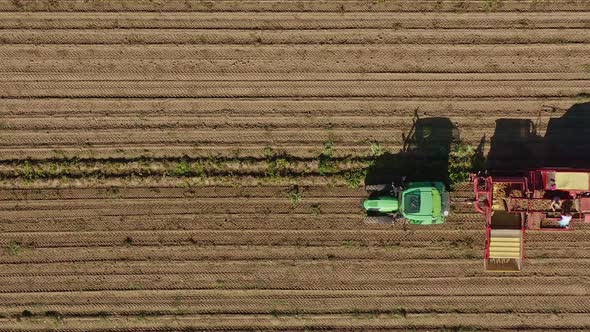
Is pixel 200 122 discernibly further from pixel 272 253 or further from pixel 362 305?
pixel 362 305

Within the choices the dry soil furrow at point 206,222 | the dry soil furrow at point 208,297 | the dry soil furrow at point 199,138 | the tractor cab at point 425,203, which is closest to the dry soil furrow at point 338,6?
the dry soil furrow at point 199,138

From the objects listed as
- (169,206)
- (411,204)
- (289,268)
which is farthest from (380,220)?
(169,206)

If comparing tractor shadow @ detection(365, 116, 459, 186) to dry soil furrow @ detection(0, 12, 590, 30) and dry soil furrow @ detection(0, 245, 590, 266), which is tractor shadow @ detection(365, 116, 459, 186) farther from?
dry soil furrow @ detection(0, 12, 590, 30)

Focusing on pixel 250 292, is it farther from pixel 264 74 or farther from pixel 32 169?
pixel 32 169

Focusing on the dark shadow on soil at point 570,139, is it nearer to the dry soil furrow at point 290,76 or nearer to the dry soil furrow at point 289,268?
the dry soil furrow at point 290,76

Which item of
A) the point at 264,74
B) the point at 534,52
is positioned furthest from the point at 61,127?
the point at 534,52

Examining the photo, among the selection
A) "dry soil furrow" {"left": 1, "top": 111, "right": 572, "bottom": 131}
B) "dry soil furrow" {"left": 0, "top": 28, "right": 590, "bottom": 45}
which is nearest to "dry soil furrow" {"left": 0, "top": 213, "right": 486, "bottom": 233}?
"dry soil furrow" {"left": 1, "top": 111, "right": 572, "bottom": 131}
